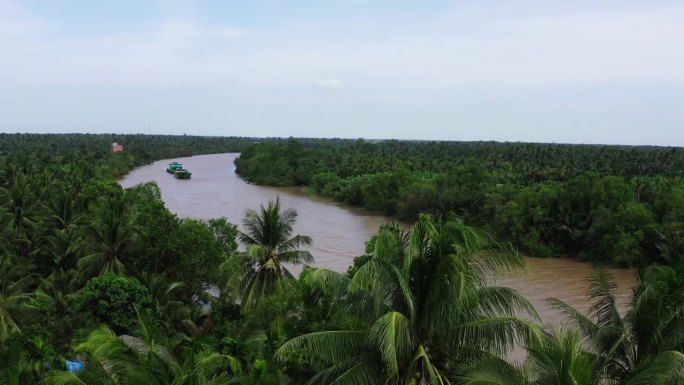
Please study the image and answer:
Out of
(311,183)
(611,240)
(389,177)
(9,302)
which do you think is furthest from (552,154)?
(9,302)

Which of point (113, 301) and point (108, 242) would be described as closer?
point (113, 301)

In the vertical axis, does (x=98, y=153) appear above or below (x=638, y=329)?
below

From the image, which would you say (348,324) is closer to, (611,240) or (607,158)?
(611,240)

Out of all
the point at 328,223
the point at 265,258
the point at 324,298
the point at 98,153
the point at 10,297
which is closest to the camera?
the point at 324,298

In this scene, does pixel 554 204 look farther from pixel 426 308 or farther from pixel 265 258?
pixel 426 308

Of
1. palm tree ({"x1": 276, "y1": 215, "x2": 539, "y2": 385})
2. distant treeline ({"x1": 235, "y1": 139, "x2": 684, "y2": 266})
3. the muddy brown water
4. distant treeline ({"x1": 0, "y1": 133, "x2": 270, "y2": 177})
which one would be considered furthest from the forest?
distant treeline ({"x1": 0, "y1": 133, "x2": 270, "y2": 177})

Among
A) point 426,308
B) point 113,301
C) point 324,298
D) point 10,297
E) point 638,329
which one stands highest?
point 426,308

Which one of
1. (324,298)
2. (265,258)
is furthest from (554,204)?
(324,298)
